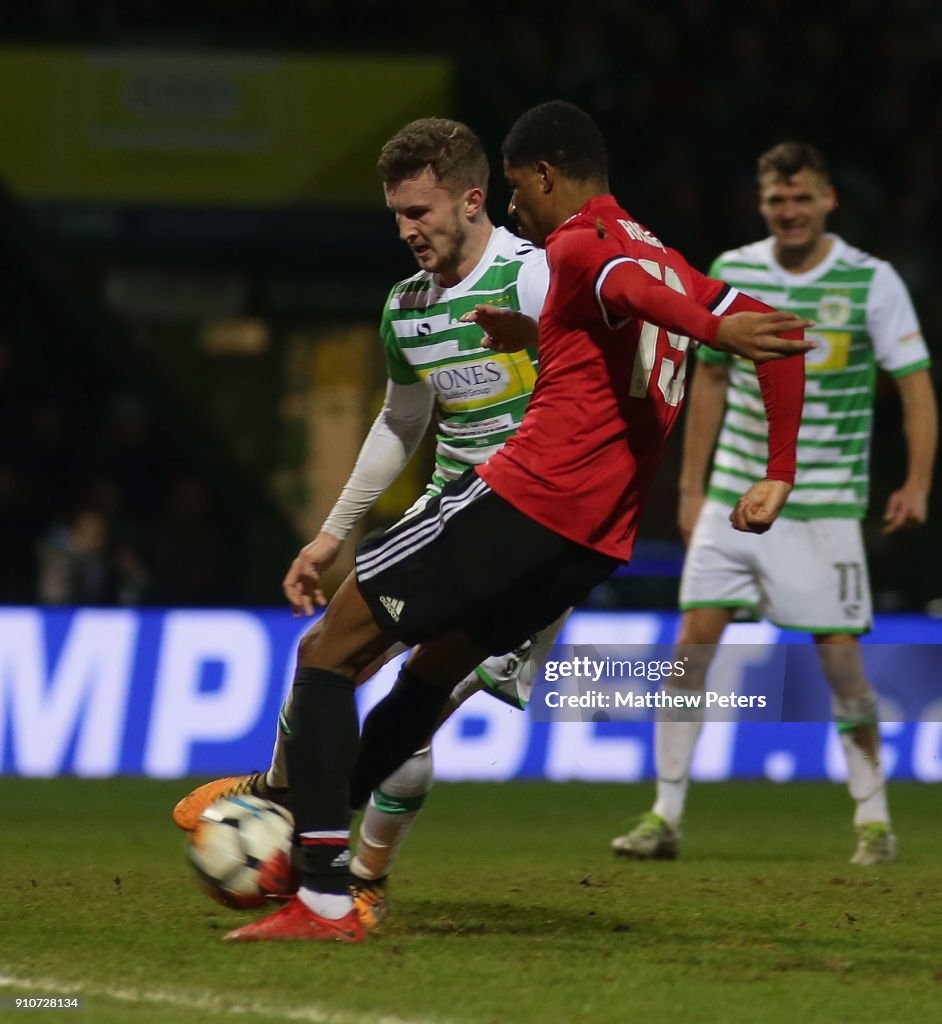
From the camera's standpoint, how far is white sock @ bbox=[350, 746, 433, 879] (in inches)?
216

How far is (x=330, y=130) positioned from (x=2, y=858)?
30.2 feet

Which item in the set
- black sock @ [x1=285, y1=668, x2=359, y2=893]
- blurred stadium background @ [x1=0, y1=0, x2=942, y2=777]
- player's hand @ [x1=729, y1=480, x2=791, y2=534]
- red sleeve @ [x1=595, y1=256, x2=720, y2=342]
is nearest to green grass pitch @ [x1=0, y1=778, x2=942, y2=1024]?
black sock @ [x1=285, y1=668, x2=359, y2=893]

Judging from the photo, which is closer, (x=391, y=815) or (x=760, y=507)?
(x=760, y=507)

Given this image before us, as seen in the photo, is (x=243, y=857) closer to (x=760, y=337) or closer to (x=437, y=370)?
(x=437, y=370)

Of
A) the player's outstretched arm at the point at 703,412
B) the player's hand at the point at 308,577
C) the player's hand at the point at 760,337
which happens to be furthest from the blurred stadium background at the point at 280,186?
the player's hand at the point at 760,337

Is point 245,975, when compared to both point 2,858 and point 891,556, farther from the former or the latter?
point 891,556

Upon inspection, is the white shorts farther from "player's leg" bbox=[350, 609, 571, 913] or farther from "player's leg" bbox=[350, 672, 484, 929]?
"player's leg" bbox=[350, 672, 484, 929]

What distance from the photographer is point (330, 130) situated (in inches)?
593

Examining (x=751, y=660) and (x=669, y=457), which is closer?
(x=751, y=660)

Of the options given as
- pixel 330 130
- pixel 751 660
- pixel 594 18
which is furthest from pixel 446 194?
pixel 594 18

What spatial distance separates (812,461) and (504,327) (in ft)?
8.69

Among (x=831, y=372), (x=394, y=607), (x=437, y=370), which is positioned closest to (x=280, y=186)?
(x=831, y=372)

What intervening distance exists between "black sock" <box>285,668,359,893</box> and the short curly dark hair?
132 centimetres

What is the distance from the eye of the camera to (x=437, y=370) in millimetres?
5305
